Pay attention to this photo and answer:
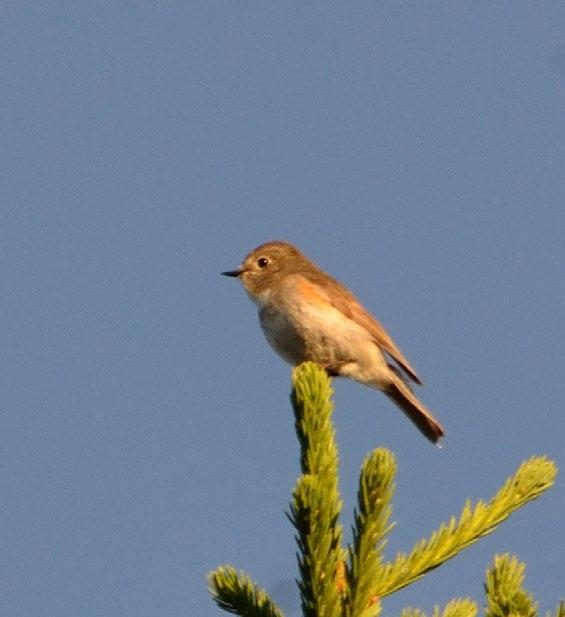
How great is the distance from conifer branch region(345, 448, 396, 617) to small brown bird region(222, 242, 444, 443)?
14.9 ft

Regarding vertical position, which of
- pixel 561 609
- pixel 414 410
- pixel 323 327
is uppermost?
pixel 323 327

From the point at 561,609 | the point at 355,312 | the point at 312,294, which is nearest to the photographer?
the point at 561,609

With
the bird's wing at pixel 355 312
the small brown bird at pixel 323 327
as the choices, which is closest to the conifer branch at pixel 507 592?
the small brown bird at pixel 323 327

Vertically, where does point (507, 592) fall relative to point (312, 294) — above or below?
below

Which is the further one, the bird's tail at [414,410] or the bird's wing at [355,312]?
the bird's tail at [414,410]

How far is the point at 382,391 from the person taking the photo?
8.82m

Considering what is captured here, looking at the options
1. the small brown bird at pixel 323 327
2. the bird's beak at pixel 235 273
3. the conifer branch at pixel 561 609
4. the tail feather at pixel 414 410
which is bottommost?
the conifer branch at pixel 561 609

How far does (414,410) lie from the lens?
8.63 meters

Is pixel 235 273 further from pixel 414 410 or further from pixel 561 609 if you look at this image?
A: pixel 561 609

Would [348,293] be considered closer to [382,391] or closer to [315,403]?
[382,391]

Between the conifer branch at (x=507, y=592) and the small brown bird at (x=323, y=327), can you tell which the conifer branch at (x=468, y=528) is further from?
the small brown bird at (x=323, y=327)

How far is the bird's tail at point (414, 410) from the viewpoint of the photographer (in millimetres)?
8547

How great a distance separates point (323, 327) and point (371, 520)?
15.6 feet

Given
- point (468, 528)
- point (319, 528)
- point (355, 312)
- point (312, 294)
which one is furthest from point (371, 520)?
point (355, 312)
